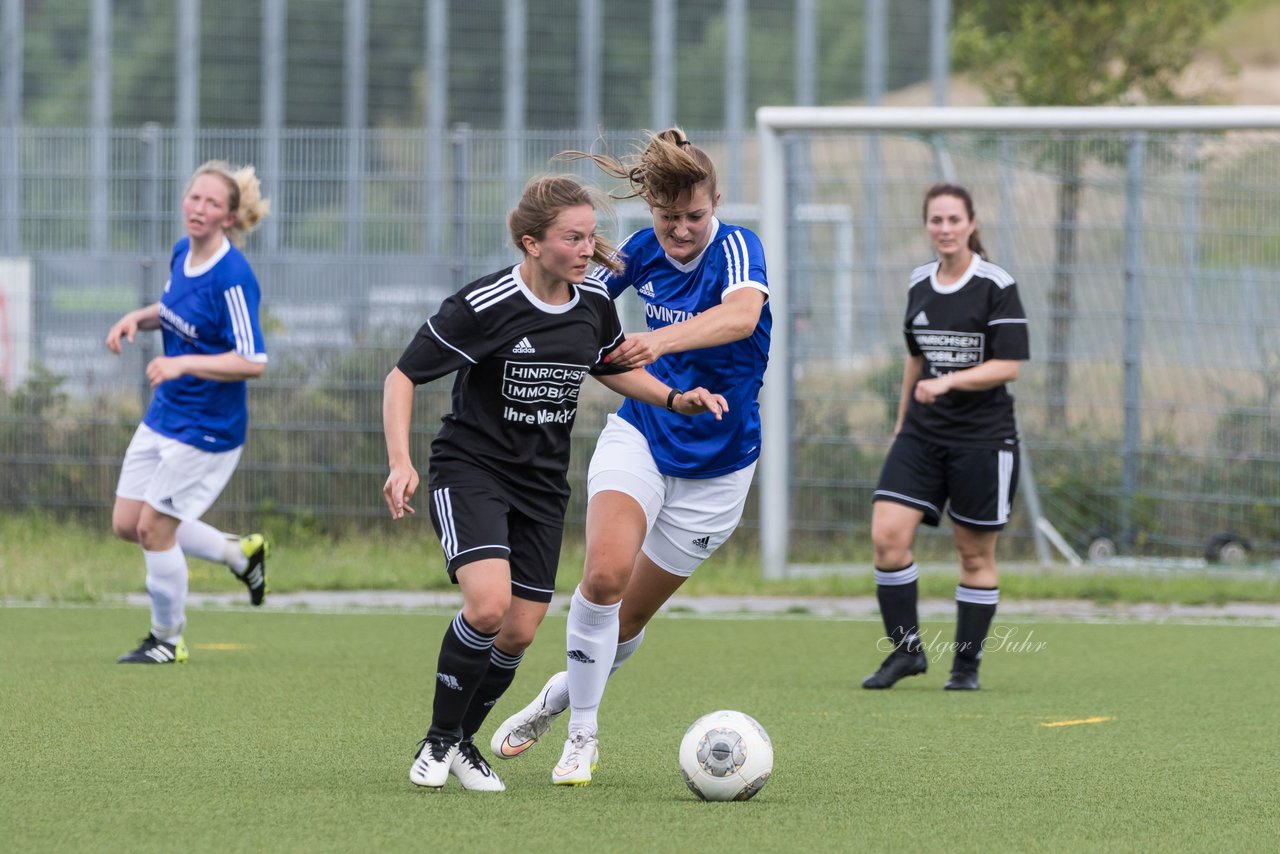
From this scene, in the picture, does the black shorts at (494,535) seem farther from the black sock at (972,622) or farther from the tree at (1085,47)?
the tree at (1085,47)

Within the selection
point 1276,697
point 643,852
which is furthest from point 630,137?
point 643,852

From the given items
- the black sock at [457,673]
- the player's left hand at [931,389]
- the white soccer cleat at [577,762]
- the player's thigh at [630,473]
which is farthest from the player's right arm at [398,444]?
the player's left hand at [931,389]

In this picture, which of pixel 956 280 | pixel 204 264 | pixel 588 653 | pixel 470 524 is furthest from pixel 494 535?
pixel 204 264

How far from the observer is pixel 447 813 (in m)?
4.81

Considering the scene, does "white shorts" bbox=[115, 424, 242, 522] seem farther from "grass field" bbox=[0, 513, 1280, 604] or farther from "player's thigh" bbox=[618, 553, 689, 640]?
"grass field" bbox=[0, 513, 1280, 604]

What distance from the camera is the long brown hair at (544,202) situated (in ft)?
17.1

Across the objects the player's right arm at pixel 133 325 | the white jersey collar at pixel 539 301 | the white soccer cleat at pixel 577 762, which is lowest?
the white soccer cleat at pixel 577 762

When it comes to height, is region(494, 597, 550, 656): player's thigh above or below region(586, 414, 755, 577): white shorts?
below

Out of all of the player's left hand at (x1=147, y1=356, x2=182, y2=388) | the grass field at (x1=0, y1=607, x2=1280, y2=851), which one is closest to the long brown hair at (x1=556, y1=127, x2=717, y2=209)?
the grass field at (x1=0, y1=607, x2=1280, y2=851)

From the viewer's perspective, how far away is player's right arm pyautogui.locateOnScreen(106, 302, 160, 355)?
27.0ft

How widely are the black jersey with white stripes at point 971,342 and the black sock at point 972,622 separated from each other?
666 mm

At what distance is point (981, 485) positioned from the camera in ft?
25.4

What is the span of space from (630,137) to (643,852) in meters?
9.57

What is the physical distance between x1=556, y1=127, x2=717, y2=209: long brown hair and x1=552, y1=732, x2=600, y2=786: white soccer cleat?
162 cm
